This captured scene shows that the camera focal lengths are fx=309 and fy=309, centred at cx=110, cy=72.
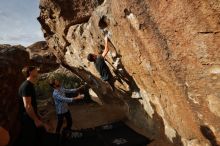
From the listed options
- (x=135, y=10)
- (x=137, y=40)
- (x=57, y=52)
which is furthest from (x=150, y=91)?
(x=57, y=52)

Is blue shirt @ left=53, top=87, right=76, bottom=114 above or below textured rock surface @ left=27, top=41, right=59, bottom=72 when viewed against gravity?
below

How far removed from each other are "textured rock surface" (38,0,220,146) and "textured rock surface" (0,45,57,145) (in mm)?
2644

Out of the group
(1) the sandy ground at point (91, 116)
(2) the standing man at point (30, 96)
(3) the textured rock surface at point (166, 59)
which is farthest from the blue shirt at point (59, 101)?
(1) the sandy ground at point (91, 116)

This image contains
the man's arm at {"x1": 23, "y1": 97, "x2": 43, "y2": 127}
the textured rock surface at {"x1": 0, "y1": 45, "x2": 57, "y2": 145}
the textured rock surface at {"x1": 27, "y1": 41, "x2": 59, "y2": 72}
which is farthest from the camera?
the textured rock surface at {"x1": 27, "y1": 41, "x2": 59, "y2": 72}

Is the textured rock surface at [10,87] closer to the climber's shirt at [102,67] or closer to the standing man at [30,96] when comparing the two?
the standing man at [30,96]

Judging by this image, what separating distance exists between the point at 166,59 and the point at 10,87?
18.8 feet

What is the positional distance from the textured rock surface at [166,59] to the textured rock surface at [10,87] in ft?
8.67

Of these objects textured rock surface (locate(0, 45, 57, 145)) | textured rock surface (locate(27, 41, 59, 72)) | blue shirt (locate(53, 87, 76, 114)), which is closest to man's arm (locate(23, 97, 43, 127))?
blue shirt (locate(53, 87, 76, 114))

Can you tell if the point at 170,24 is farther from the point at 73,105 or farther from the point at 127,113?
the point at 73,105

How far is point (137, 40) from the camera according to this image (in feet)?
23.3

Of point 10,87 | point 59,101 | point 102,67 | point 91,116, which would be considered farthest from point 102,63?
point 91,116

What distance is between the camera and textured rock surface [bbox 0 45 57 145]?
347 inches

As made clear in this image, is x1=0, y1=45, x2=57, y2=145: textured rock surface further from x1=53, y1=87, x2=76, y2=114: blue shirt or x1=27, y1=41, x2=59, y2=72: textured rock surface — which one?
x1=27, y1=41, x2=59, y2=72: textured rock surface

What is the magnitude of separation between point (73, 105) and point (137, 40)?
1167cm
